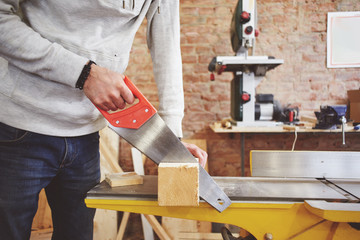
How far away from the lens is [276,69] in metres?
2.44

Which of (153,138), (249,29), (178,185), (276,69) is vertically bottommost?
(178,185)

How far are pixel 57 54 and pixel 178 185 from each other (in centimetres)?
47

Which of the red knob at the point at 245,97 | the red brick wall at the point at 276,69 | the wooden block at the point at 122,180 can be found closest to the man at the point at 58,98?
the wooden block at the point at 122,180

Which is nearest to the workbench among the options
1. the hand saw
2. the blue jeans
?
the hand saw

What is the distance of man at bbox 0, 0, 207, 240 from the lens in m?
0.62

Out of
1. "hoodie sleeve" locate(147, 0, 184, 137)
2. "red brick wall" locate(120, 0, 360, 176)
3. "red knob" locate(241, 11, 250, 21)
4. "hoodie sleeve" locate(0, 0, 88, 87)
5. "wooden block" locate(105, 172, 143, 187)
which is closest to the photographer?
"hoodie sleeve" locate(0, 0, 88, 87)

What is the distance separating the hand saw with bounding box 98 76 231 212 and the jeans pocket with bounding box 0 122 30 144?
25 centimetres

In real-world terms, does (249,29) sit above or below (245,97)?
above

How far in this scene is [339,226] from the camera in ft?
2.12

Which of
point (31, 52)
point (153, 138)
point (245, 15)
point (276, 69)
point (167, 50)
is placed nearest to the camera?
point (31, 52)

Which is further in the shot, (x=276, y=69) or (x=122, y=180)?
(x=276, y=69)

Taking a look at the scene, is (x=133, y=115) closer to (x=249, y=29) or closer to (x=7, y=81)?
(x=7, y=81)

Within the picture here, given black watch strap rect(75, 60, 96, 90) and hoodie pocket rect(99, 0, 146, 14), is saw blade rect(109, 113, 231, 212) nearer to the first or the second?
black watch strap rect(75, 60, 96, 90)

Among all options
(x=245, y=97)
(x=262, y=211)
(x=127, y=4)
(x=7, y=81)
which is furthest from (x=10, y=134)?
(x=245, y=97)
